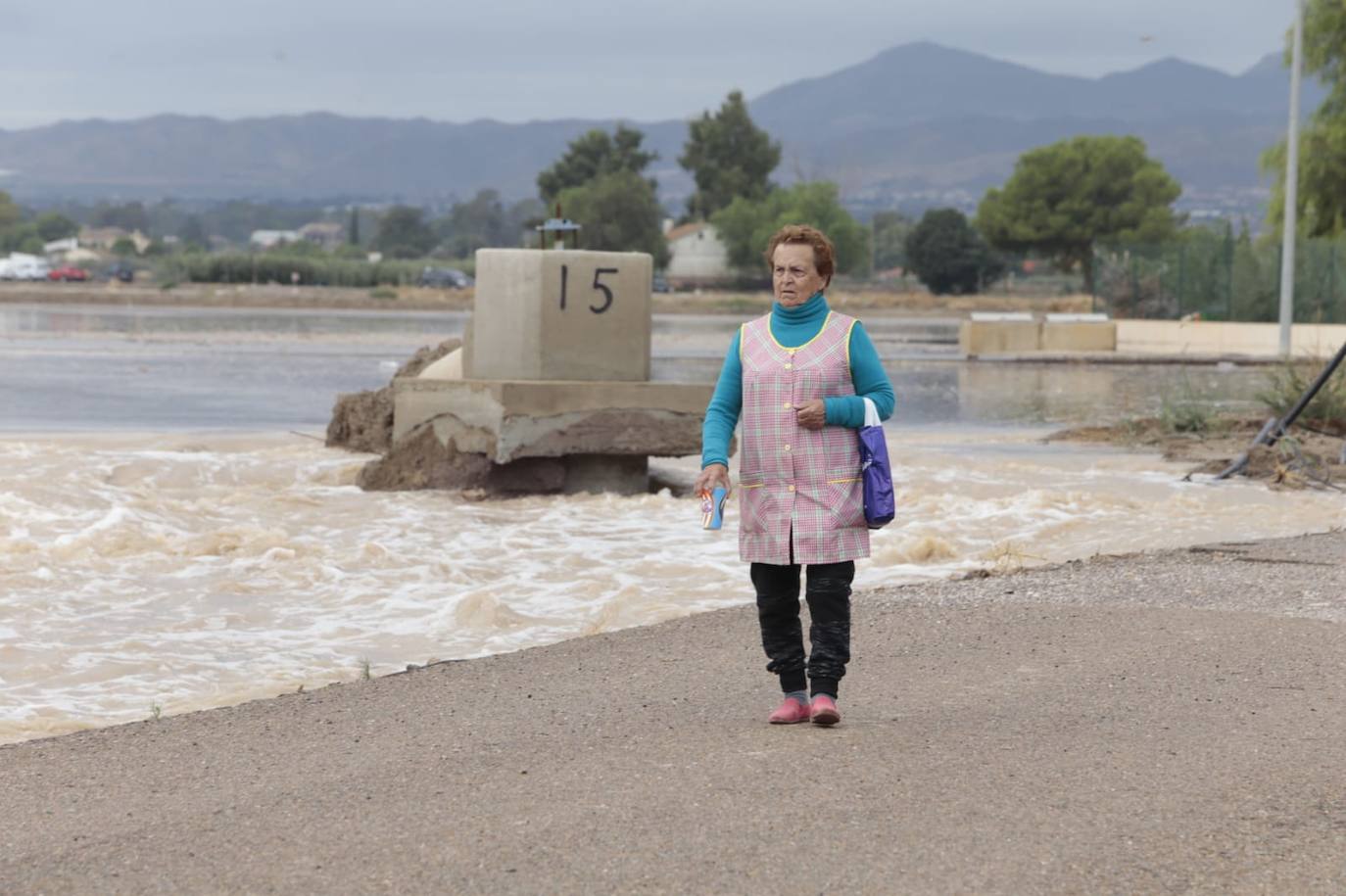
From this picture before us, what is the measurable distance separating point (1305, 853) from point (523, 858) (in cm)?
205

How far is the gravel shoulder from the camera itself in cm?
480

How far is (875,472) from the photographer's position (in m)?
6.14

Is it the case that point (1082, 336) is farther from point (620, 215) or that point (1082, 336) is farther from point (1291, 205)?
point (620, 215)

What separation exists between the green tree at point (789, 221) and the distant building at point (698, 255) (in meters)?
3.05

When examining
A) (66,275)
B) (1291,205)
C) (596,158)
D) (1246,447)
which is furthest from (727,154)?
(1246,447)

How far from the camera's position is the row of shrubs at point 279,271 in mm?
98625

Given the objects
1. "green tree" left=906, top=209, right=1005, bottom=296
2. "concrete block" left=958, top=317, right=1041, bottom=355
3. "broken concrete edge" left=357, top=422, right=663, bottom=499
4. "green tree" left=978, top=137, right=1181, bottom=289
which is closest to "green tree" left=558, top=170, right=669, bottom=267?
"green tree" left=906, top=209, right=1005, bottom=296

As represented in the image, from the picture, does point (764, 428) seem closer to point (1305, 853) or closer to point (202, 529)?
point (1305, 853)

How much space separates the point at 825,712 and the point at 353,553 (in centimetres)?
593

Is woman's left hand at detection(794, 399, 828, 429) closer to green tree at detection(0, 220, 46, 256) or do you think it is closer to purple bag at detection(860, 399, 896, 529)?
purple bag at detection(860, 399, 896, 529)

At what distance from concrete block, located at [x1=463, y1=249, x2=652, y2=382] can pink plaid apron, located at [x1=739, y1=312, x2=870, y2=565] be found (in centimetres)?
839

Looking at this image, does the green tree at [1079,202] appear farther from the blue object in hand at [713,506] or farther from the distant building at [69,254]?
the blue object in hand at [713,506]

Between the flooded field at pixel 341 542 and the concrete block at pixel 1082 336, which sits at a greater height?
the concrete block at pixel 1082 336

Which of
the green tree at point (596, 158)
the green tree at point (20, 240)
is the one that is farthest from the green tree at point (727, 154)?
the green tree at point (20, 240)
